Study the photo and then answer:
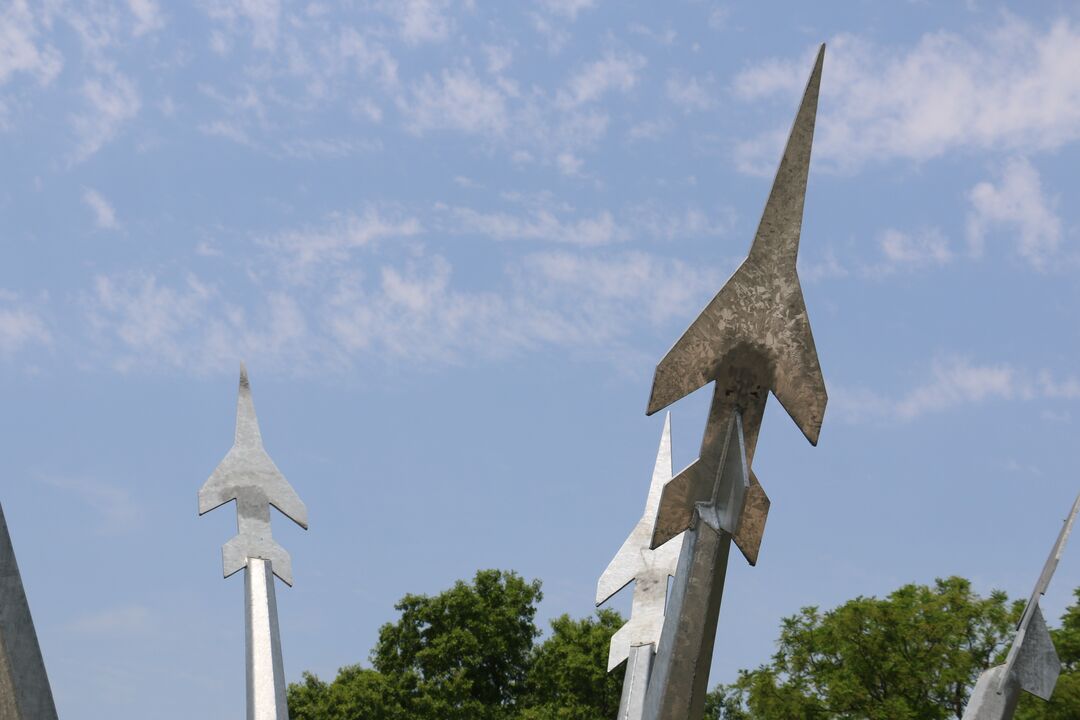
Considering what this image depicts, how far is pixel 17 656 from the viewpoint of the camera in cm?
1293

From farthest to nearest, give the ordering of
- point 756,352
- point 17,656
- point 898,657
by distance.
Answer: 1. point 898,657
2. point 17,656
3. point 756,352

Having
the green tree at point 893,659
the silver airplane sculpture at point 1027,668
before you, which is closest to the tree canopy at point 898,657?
the green tree at point 893,659

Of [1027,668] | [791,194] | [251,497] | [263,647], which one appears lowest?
[263,647]

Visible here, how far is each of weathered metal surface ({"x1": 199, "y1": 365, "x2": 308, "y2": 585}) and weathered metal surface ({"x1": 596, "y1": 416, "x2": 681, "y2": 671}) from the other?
4.72m

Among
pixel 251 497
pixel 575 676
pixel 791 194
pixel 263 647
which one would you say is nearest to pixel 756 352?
pixel 791 194

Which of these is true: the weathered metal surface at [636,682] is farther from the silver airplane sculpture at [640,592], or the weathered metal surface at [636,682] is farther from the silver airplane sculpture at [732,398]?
the silver airplane sculpture at [732,398]

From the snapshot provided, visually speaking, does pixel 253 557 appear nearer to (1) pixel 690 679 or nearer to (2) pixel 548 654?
(1) pixel 690 679

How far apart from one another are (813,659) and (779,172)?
23.4m

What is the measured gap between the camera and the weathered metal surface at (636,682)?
1825 cm

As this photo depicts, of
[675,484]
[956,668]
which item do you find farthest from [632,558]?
[956,668]

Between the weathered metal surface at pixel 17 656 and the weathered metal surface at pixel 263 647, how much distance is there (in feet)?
11.5

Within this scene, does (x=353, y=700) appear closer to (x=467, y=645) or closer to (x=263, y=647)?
(x=467, y=645)

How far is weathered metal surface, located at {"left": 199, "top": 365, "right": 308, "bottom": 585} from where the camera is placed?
17531 mm

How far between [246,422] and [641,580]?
6.21 m
